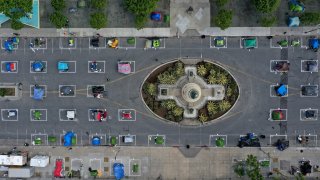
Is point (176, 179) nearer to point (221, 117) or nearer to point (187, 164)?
point (187, 164)

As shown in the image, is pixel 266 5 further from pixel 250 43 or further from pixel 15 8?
pixel 15 8

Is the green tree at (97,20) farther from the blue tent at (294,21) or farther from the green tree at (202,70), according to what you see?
the blue tent at (294,21)

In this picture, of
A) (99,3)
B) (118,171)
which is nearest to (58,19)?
(99,3)

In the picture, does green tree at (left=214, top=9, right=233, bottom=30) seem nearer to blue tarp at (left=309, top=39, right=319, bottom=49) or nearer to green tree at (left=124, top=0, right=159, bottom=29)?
green tree at (left=124, top=0, right=159, bottom=29)

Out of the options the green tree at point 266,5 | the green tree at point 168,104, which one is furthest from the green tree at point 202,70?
the green tree at point 266,5

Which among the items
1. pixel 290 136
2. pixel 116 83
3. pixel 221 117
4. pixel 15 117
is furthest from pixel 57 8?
pixel 290 136

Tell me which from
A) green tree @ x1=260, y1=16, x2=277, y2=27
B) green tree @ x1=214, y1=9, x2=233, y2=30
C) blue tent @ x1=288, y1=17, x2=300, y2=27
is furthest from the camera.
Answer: blue tent @ x1=288, y1=17, x2=300, y2=27

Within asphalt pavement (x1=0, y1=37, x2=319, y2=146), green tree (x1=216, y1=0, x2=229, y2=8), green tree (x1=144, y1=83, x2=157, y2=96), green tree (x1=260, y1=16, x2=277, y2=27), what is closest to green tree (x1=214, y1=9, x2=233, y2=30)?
green tree (x1=216, y1=0, x2=229, y2=8)
